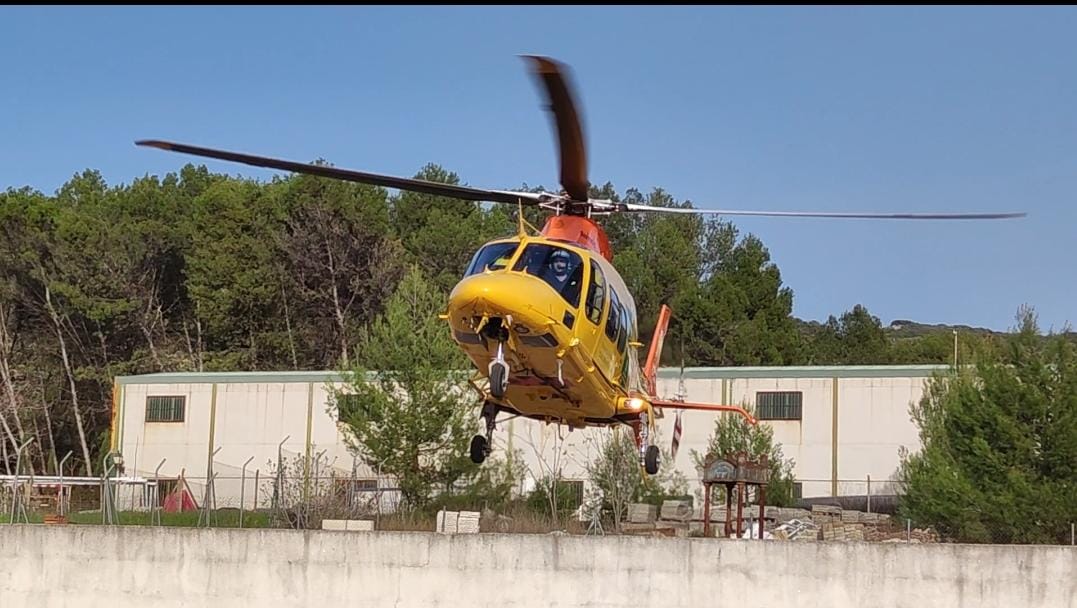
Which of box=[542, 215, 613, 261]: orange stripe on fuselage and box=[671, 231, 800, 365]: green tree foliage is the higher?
box=[671, 231, 800, 365]: green tree foliage

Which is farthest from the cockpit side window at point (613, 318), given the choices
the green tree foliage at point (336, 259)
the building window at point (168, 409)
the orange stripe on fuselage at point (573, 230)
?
the green tree foliage at point (336, 259)

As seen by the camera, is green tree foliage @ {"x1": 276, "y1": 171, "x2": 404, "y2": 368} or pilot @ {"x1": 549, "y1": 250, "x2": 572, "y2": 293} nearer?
pilot @ {"x1": 549, "y1": 250, "x2": 572, "y2": 293}

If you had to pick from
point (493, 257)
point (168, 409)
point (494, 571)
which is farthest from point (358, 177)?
point (168, 409)

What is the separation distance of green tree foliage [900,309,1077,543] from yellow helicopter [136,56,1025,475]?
11795 mm

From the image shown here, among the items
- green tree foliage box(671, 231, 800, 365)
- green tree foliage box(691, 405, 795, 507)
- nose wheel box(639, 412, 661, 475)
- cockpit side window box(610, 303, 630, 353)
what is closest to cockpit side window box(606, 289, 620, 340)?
cockpit side window box(610, 303, 630, 353)

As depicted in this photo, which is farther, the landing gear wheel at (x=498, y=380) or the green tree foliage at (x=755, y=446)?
the green tree foliage at (x=755, y=446)

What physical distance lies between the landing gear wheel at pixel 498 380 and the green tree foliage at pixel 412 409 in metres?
21.8

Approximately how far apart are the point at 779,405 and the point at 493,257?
26.8 meters

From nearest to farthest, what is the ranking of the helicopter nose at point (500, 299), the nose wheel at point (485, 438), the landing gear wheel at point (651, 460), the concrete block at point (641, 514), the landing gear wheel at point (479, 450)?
the helicopter nose at point (500, 299) → the nose wheel at point (485, 438) → the landing gear wheel at point (479, 450) → the landing gear wheel at point (651, 460) → the concrete block at point (641, 514)

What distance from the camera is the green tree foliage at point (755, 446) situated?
39.6m

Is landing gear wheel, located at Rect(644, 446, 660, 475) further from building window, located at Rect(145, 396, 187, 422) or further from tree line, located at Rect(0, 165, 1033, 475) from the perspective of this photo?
tree line, located at Rect(0, 165, 1033, 475)

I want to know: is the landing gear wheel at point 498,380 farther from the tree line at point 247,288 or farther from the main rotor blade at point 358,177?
the tree line at point 247,288

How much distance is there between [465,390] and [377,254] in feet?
88.0

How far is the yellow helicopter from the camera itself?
16.8 meters
